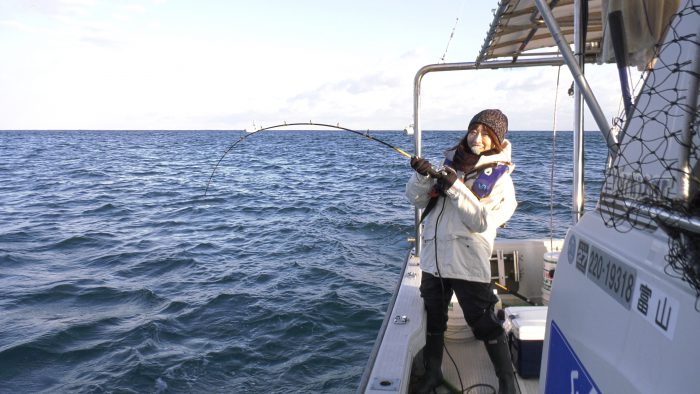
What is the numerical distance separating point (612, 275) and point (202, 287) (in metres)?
7.41

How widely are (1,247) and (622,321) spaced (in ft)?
38.3

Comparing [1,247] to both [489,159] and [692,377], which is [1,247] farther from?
[692,377]

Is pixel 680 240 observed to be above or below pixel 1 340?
above

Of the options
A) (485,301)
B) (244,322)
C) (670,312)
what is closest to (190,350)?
(244,322)

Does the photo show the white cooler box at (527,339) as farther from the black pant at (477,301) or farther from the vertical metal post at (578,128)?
the vertical metal post at (578,128)

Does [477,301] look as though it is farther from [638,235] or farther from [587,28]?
[638,235]

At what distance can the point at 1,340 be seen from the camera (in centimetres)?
604

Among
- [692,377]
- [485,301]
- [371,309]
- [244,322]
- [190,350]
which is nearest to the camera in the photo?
[692,377]

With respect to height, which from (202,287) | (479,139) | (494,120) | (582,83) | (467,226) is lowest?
(202,287)

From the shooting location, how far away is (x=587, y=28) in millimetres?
2818

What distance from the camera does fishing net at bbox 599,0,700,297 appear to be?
3.36ft

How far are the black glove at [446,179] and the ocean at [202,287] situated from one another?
105 inches

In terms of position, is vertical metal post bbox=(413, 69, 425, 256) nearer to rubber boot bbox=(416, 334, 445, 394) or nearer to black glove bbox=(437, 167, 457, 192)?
rubber boot bbox=(416, 334, 445, 394)

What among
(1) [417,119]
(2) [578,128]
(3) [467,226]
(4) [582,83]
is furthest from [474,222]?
(1) [417,119]
